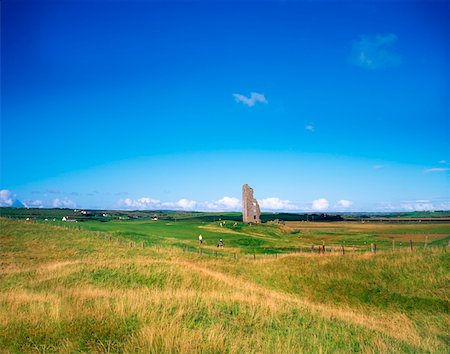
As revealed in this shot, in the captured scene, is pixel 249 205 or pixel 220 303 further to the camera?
pixel 249 205

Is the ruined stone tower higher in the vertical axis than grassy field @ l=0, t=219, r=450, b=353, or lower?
higher

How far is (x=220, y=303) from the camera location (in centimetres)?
1240

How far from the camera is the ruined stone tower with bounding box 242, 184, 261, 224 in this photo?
9525 cm

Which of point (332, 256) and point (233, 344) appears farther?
point (332, 256)

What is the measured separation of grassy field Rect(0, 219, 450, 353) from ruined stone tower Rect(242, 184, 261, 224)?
57817mm

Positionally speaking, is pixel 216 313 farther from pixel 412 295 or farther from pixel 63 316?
pixel 412 295

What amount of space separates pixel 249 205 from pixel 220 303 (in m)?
84.2

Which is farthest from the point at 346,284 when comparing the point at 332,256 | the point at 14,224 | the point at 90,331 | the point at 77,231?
the point at 14,224

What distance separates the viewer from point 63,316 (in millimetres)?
9133

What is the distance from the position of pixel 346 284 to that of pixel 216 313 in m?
17.4

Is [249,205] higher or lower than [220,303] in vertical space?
higher

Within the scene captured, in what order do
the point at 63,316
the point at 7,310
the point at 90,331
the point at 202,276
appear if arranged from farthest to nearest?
the point at 202,276 < the point at 7,310 < the point at 63,316 < the point at 90,331

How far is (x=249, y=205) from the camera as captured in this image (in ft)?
316

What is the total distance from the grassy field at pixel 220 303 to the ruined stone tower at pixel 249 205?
57817 mm
